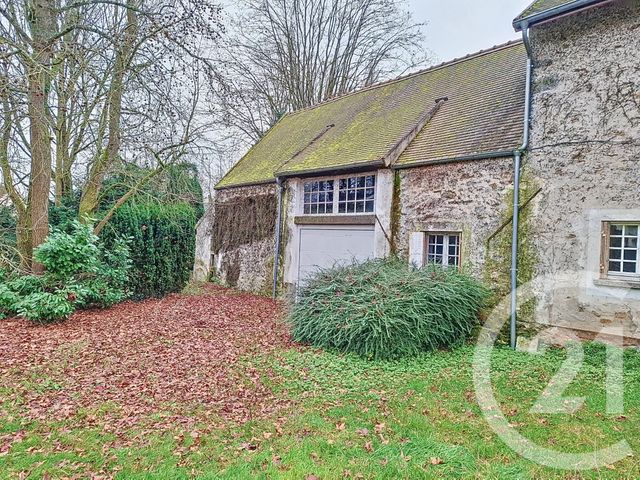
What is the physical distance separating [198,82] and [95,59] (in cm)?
220

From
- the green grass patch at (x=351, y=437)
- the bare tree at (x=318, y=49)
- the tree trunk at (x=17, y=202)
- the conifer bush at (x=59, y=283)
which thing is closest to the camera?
the green grass patch at (x=351, y=437)

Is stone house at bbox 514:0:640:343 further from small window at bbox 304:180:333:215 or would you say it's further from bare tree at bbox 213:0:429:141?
bare tree at bbox 213:0:429:141

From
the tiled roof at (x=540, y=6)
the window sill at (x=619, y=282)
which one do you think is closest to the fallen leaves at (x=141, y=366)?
the window sill at (x=619, y=282)

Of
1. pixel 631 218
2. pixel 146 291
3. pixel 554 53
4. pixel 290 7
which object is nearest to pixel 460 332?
pixel 631 218

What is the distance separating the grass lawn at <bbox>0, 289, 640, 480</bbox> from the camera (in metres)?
3.54

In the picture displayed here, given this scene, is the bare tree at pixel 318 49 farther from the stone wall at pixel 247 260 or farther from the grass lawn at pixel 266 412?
the grass lawn at pixel 266 412

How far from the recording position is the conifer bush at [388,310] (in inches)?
254

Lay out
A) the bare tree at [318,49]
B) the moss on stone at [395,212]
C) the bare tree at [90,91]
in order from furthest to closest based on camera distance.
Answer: the bare tree at [318,49] < the moss on stone at [395,212] < the bare tree at [90,91]

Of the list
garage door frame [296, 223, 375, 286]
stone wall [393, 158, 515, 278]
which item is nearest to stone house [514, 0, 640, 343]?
stone wall [393, 158, 515, 278]

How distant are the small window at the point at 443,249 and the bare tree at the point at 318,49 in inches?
585

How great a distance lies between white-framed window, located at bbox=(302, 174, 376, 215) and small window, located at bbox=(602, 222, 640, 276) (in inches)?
180

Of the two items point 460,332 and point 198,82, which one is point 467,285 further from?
point 198,82

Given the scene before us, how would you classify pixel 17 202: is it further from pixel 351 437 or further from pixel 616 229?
pixel 616 229

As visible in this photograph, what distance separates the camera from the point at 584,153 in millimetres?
6586
